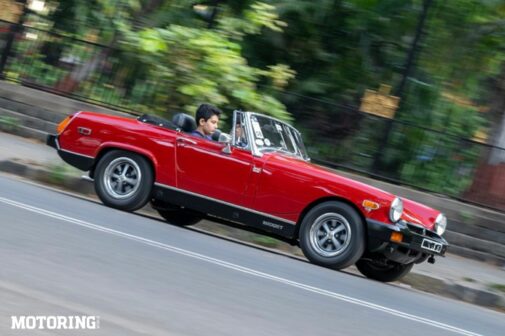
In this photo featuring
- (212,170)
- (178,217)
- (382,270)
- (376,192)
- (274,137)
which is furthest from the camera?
(178,217)

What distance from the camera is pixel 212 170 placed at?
11.1 metres

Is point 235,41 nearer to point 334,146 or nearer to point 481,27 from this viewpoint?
point 334,146

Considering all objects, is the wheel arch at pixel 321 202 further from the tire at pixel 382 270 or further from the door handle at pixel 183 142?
the door handle at pixel 183 142

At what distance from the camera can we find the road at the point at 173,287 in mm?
6348

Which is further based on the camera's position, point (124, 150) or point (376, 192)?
point (124, 150)

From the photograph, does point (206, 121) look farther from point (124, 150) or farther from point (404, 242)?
point (404, 242)

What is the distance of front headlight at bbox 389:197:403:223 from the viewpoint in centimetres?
1016

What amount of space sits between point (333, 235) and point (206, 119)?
2.20m

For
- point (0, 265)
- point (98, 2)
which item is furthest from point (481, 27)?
point (0, 265)

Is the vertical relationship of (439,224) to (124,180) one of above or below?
above

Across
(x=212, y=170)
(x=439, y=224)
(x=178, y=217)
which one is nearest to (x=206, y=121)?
(x=212, y=170)

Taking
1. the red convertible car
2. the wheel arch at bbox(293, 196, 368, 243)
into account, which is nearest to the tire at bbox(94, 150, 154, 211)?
the red convertible car

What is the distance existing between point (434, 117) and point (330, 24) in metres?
2.47

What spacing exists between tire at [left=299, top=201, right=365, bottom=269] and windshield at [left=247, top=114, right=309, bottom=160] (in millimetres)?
1135
